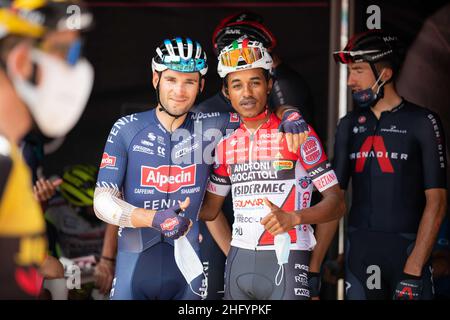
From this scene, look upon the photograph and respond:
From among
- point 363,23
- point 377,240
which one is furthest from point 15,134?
point 363,23

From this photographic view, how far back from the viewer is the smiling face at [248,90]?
4.67m

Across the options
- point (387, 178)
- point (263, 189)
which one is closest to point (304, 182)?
point (263, 189)

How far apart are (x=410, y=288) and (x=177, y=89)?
1.83 meters

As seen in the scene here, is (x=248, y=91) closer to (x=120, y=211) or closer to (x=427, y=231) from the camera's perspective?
(x=120, y=211)

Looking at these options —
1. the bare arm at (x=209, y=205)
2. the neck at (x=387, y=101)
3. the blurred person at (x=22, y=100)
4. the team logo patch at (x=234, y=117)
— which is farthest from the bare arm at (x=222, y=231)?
the blurred person at (x=22, y=100)

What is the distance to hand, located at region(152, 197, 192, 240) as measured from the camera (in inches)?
173

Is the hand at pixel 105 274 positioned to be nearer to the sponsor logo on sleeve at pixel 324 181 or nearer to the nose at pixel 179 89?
the nose at pixel 179 89

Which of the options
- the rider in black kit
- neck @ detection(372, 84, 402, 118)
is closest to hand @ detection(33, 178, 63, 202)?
the rider in black kit

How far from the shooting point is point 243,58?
4684 mm

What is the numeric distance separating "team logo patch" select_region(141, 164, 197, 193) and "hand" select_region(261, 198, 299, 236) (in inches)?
21.1

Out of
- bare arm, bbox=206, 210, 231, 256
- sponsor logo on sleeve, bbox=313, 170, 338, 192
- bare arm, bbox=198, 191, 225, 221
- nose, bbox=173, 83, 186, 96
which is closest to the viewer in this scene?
sponsor logo on sleeve, bbox=313, 170, 338, 192

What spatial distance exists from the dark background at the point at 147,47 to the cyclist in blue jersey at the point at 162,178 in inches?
64.5

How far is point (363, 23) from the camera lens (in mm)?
6156

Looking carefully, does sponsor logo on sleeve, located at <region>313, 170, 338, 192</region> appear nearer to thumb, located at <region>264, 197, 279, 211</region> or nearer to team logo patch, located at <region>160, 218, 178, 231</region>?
thumb, located at <region>264, 197, 279, 211</region>
